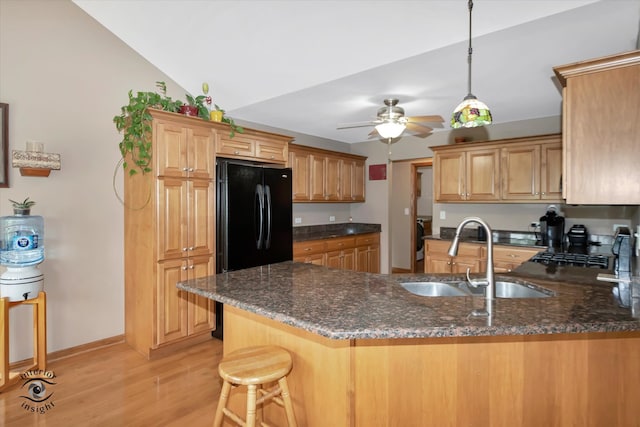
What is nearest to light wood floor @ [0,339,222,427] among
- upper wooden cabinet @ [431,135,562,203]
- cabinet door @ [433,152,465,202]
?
cabinet door @ [433,152,465,202]

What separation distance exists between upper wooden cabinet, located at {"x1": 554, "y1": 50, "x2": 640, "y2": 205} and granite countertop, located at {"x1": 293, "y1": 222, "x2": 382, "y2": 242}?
372 cm

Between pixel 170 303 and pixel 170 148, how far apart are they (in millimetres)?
1383

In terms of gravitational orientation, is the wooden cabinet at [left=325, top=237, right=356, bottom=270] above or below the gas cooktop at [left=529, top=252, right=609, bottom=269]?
below

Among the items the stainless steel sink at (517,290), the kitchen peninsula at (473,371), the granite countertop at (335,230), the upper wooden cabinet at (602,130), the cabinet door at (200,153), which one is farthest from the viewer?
the granite countertop at (335,230)

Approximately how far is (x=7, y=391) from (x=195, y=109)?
2613 mm

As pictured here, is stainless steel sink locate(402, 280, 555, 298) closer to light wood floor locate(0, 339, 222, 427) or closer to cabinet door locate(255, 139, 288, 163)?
light wood floor locate(0, 339, 222, 427)

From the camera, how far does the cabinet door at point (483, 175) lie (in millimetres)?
4312

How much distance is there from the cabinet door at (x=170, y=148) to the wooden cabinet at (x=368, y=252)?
10.0 feet

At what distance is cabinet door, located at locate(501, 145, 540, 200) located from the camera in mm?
4051

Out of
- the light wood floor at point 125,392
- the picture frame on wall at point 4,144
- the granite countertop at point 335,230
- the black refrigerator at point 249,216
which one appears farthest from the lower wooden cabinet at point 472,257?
the picture frame on wall at point 4,144

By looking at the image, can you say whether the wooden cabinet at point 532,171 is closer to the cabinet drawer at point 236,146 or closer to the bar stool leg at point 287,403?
the cabinet drawer at point 236,146

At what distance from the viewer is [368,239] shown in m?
5.70

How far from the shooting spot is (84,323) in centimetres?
322

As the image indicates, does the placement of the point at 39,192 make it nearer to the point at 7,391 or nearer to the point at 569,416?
the point at 7,391
